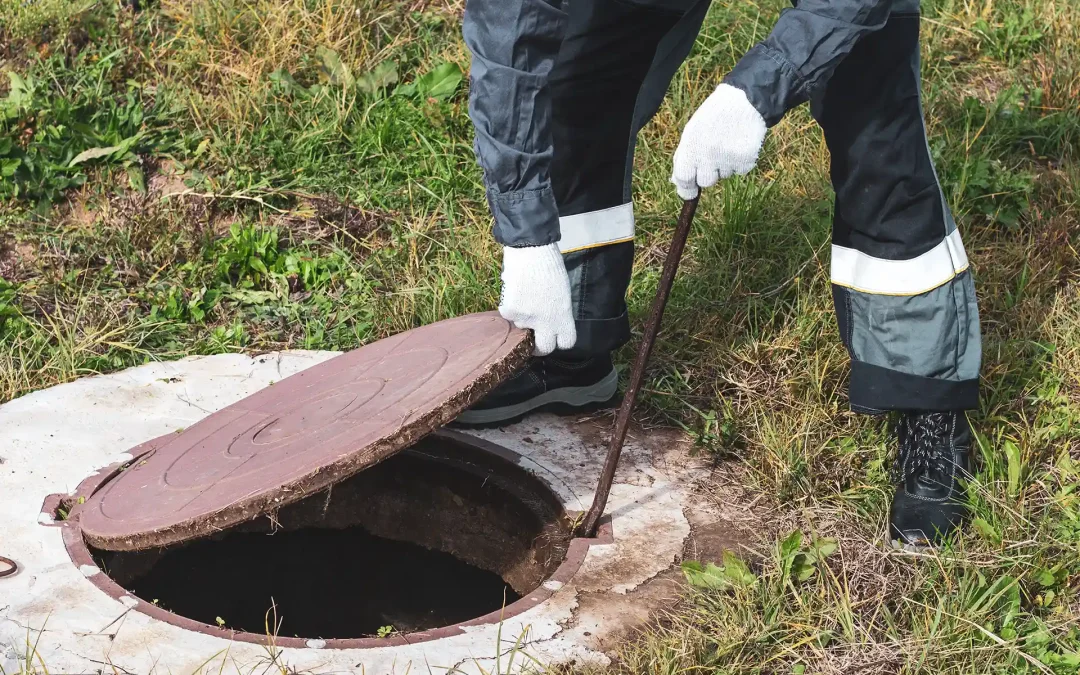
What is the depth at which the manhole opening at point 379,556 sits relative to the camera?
310cm

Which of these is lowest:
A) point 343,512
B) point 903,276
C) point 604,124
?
point 343,512

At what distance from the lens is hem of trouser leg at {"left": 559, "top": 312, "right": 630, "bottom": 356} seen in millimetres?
3244

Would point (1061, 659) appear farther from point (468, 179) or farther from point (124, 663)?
point (468, 179)

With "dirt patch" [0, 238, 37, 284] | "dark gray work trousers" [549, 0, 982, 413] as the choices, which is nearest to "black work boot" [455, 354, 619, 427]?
"dark gray work trousers" [549, 0, 982, 413]

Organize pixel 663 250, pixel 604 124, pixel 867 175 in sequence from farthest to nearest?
pixel 663 250 < pixel 604 124 < pixel 867 175

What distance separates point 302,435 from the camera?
2469 millimetres

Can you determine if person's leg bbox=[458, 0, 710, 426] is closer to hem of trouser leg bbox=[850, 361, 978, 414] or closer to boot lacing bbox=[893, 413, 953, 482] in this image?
hem of trouser leg bbox=[850, 361, 978, 414]

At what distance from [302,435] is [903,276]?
4.67 ft

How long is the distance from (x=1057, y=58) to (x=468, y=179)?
2347 mm

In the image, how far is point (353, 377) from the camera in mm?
2689

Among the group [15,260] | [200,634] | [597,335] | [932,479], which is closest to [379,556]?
[597,335]

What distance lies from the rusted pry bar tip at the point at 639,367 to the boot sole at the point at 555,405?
506 mm

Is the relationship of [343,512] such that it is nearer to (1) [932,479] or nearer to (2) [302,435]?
(2) [302,435]

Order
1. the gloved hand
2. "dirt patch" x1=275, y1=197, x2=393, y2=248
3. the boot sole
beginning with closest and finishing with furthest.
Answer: the gloved hand, the boot sole, "dirt patch" x1=275, y1=197, x2=393, y2=248
